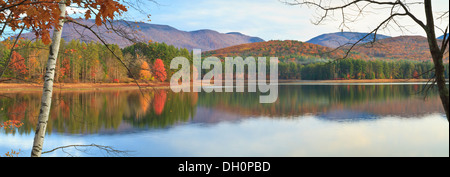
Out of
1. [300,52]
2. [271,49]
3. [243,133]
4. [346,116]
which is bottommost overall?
[243,133]

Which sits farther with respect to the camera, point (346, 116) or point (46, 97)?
point (346, 116)

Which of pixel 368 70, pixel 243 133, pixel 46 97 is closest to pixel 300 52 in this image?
pixel 368 70

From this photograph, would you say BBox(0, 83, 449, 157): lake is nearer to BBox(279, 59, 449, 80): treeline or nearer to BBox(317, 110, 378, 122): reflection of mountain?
BBox(317, 110, 378, 122): reflection of mountain

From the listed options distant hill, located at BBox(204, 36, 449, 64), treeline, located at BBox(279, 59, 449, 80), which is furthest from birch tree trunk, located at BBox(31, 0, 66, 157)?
distant hill, located at BBox(204, 36, 449, 64)

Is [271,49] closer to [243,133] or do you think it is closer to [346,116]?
[346,116]

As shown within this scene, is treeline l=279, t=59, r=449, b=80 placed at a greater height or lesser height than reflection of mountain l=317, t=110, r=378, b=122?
greater

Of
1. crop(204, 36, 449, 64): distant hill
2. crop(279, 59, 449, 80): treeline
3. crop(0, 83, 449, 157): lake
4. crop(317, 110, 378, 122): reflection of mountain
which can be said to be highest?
crop(204, 36, 449, 64): distant hill

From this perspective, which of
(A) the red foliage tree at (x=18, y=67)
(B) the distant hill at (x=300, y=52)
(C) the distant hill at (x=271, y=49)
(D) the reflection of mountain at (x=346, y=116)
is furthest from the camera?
(C) the distant hill at (x=271, y=49)

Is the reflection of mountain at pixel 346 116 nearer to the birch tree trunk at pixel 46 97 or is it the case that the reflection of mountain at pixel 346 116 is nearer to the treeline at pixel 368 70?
the birch tree trunk at pixel 46 97

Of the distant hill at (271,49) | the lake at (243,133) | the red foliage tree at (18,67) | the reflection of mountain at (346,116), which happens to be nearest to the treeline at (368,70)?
the distant hill at (271,49)

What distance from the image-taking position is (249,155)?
11.4 meters

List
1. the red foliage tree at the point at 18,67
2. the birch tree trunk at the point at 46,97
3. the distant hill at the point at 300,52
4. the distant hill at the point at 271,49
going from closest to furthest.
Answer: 1. the birch tree trunk at the point at 46,97
2. the red foliage tree at the point at 18,67
3. the distant hill at the point at 300,52
4. the distant hill at the point at 271,49
